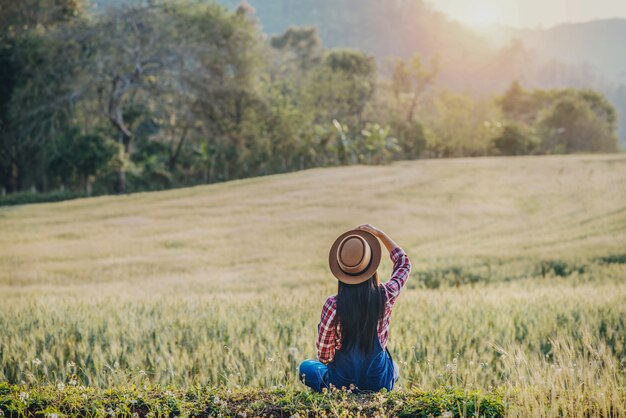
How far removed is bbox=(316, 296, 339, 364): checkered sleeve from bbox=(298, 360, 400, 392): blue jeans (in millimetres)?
211

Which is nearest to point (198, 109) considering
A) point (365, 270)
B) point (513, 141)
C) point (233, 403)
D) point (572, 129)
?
point (513, 141)

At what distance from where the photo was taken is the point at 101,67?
27875mm

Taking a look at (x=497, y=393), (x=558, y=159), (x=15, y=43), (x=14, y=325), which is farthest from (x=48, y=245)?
(x=558, y=159)

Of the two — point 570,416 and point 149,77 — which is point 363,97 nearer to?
point 149,77

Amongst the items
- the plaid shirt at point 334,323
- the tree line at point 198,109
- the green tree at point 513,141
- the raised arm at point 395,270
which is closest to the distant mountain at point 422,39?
the green tree at point 513,141

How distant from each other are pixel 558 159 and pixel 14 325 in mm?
36373

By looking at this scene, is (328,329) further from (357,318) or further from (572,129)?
(572,129)

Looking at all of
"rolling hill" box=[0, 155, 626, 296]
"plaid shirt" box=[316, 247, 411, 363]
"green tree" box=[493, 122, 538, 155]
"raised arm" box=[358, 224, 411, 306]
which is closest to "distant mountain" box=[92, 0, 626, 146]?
"green tree" box=[493, 122, 538, 155]

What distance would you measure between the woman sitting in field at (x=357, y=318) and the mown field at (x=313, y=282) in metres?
0.47

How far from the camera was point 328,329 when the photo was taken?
141 inches

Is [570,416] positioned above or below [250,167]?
below

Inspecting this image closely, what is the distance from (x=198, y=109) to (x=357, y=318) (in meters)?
32.6

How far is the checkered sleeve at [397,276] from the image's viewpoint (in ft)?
12.0

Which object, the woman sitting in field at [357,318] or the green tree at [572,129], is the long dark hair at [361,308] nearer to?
the woman sitting in field at [357,318]
